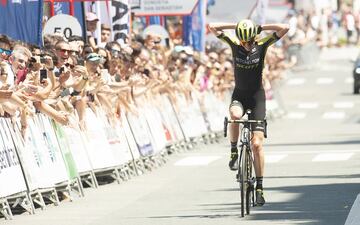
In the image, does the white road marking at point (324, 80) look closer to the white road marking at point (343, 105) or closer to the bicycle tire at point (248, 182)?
the white road marking at point (343, 105)

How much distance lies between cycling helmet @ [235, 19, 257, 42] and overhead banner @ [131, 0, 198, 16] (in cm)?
1551

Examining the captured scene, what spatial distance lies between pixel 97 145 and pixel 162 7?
12.0 metres

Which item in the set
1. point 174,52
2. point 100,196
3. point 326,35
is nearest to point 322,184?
point 100,196

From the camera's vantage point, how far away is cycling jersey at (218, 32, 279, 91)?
59.7ft

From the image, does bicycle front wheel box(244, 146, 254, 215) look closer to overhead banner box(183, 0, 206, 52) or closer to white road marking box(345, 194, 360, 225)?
white road marking box(345, 194, 360, 225)

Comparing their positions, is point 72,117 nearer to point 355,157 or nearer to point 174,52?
point 355,157

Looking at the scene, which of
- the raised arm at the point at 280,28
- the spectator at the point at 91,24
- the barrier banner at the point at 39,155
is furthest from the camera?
the spectator at the point at 91,24

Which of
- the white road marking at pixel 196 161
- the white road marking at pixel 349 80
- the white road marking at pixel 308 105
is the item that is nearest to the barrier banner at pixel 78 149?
the white road marking at pixel 196 161

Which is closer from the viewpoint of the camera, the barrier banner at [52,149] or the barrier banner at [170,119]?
the barrier banner at [52,149]

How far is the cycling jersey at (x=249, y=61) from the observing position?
59.7 feet

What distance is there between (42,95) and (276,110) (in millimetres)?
28003

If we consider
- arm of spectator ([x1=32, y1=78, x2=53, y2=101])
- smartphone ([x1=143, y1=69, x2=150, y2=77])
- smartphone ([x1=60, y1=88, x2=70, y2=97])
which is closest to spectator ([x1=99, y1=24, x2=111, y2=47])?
smartphone ([x1=143, y1=69, x2=150, y2=77])

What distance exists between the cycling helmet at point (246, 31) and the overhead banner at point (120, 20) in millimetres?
11340

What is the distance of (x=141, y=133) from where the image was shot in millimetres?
25781
